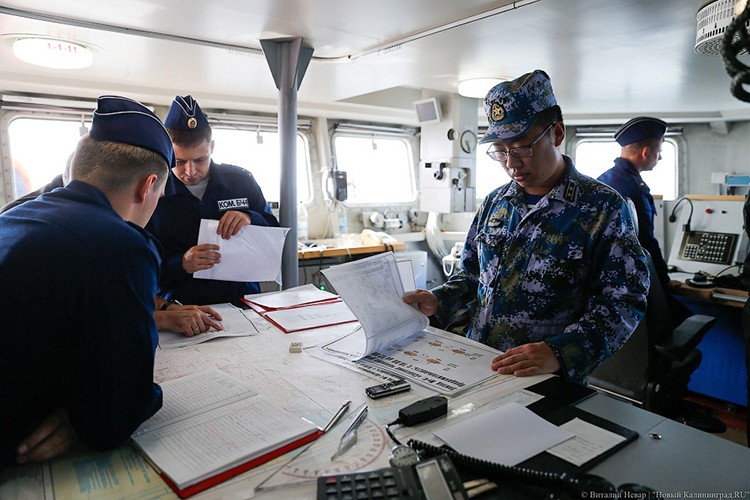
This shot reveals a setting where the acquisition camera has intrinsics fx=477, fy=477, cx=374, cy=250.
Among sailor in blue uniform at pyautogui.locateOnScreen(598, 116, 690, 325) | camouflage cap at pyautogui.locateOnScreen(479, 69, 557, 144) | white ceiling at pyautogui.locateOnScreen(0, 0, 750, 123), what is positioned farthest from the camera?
sailor in blue uniform at pyautogui.locateOnScreen(598, 116, 690, 325)

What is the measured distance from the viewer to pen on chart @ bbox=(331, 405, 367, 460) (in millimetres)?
820

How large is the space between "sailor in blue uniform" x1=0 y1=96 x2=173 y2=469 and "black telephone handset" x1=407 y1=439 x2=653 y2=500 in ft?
1.72

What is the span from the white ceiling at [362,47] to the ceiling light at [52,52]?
0.08 m

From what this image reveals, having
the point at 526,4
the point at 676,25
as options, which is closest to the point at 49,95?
the point at 526,4

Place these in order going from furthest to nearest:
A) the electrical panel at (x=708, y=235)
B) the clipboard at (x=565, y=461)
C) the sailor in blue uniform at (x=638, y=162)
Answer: the electrical panel at (x=708, y=235), the sailor in blue uniform at (x=638, y=162), the clipboard at (x=565, y=461)

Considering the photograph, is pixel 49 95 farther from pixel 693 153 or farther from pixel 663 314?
pixel 693 153

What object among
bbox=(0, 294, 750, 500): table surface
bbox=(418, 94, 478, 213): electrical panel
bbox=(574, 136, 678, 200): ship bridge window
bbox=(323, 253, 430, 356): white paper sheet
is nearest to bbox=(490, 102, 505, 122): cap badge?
bbox=(323, 253, 430, 356): white paper sheet

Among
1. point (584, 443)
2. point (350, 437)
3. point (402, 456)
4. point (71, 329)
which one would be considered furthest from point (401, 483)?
point (71, 329)

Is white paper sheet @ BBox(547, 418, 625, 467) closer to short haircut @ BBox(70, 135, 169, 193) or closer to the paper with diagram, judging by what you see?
the paper with diagram

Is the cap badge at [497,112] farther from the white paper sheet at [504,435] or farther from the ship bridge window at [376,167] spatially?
the ship bridge window at [376,167]

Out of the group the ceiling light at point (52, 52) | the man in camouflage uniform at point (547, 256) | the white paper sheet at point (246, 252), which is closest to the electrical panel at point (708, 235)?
the man in camouflage uniform at point (547, 256)

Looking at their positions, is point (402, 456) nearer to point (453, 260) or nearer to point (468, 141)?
point (468, 141)

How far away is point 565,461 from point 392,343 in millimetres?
653

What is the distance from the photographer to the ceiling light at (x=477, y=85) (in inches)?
150
